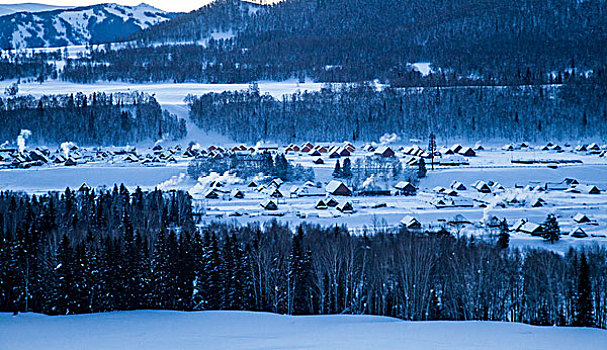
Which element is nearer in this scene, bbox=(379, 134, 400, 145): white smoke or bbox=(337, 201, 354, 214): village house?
bbox=(337, 201, 354, 214): village house

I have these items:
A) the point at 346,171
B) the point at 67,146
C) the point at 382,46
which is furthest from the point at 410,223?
the point at 382,46

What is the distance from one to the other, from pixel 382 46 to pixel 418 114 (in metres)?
42.5

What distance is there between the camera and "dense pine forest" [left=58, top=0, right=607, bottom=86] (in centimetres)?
10031

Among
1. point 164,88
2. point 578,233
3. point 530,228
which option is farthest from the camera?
point 164,88

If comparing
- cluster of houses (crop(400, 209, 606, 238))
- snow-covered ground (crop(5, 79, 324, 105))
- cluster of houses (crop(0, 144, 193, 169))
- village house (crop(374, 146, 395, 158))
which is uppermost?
snow-covered ground (crop(5, 79, 324, 105))

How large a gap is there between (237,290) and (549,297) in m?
8.13

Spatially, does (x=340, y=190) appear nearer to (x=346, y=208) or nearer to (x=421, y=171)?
(x=346, y=208)

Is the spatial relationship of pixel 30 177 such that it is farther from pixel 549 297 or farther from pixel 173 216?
pixel 549 297

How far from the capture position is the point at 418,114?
257 ft

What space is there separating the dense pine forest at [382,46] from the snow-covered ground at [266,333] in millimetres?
78115

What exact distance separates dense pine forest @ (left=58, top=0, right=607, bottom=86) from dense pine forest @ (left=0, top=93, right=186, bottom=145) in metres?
32.0

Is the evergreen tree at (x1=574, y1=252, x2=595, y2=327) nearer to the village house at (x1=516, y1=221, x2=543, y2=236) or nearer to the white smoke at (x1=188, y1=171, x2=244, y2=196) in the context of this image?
the village house at (x1=516, y1=221, x2=543, y2=236)

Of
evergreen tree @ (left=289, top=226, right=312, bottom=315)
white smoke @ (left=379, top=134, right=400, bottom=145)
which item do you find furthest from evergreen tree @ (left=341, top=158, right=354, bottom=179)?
evergreen tree @ (left=289, top=226, right=312, bottom=315)

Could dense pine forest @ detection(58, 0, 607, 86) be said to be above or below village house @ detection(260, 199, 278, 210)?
above
